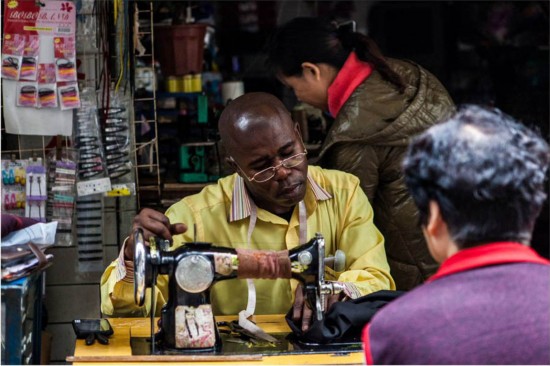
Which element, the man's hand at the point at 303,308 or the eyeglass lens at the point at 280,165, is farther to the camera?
the eyeglass lens at the point at 280,165

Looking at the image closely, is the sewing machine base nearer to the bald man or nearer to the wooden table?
the wooden table

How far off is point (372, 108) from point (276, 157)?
957 millimetres

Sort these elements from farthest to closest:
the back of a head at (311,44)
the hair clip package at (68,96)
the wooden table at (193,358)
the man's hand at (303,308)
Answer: the hair clip package at (68,96), the back of a head at (311,44), the man's hand at (303,308), the wooden table at (193,358)

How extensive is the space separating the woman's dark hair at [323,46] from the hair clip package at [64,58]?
878 mm

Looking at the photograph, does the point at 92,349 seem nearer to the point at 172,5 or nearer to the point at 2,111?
the point at 2,111

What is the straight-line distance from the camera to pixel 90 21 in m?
4.28

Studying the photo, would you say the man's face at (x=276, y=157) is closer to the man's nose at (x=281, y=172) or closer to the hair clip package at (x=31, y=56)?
the man's nose at (x=281, y=172)

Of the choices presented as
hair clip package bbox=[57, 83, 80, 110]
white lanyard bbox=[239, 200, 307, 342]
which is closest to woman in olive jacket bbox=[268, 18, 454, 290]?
white lanyard bbox=[239, 200, 307, 342]

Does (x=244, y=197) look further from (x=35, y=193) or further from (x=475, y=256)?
(x=475, y=256)

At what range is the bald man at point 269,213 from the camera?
3189 millimetres

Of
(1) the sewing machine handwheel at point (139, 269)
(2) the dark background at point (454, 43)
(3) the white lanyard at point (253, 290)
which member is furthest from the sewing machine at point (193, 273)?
(2) the dark background at point (454, 43)

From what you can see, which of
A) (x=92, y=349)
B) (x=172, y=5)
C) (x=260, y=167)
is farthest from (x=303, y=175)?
(x=172, y=5)

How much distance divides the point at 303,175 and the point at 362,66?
3.37ft

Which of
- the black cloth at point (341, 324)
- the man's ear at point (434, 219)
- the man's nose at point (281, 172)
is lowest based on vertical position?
the black cloth at point (341, 324)
